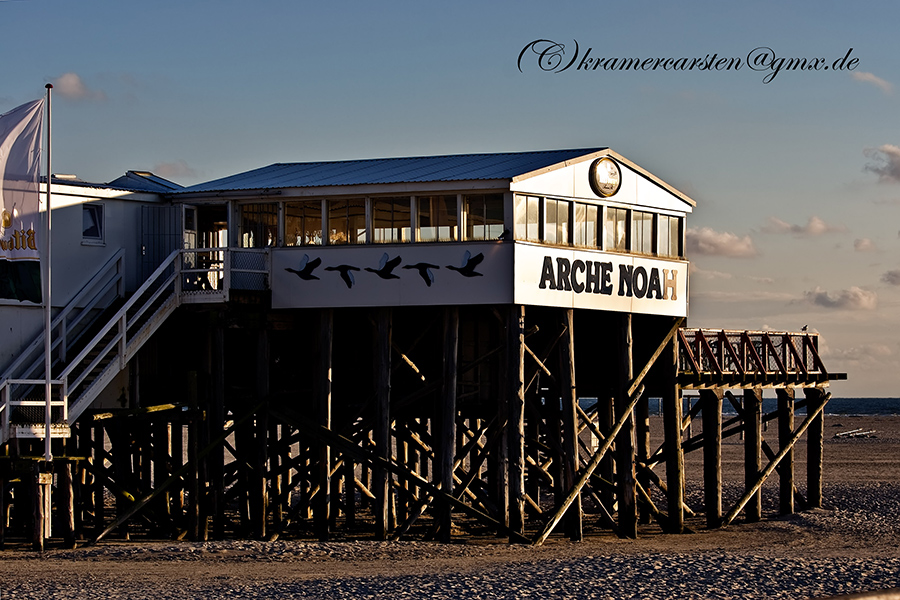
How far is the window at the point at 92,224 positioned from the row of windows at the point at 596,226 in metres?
8.26

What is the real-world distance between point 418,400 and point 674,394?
21.3ft

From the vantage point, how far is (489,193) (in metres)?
26.1

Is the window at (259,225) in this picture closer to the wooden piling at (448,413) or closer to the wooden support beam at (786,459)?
the wooden piling at (448,413)

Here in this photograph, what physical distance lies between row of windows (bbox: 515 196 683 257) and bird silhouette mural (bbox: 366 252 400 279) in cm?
248

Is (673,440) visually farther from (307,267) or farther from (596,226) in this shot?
(307,267)

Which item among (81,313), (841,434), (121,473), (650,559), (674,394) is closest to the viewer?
(650,559)

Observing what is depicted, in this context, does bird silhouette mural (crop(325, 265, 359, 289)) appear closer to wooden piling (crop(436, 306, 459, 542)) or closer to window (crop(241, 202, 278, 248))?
window (crop(241, 202, 278, 248))

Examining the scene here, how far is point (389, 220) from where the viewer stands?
26.6m

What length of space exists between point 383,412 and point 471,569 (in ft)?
18.2

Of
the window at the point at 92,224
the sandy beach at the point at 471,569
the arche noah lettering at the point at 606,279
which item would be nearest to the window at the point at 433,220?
the arche noah lettering at the point at 606,279

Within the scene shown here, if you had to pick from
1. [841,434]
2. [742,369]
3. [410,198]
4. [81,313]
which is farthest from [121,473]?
[841,434]

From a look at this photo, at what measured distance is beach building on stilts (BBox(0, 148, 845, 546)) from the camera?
1017 inches

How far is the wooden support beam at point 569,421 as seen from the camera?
27.3 meters

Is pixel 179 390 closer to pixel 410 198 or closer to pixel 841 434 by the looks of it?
pixel 410 198
